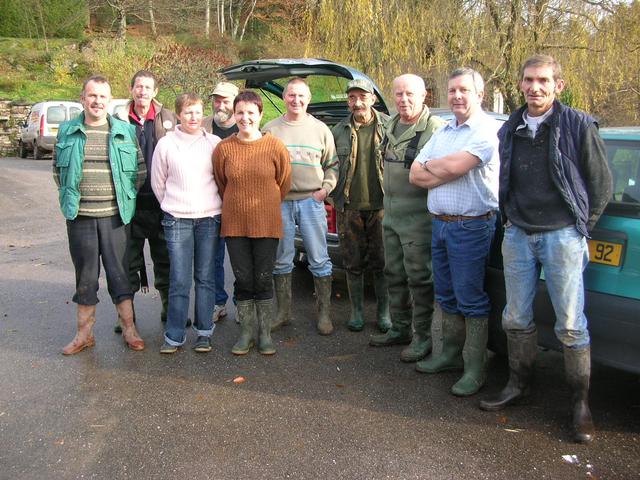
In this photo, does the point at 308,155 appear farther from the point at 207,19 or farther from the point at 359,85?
the point at 207,19

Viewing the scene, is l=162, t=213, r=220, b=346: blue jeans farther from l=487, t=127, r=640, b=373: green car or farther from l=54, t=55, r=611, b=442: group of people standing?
l=487, t=127, r=640, b=373: green car

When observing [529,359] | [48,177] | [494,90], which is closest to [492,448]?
[529,359]

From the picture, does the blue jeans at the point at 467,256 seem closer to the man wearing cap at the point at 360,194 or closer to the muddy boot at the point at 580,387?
the muddy boot at the point at 580,387

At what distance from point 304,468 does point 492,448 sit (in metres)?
1.01

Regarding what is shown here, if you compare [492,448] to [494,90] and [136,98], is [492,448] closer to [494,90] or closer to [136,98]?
[136,98]

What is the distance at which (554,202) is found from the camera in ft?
11.0

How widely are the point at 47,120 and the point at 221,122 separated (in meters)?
16.3

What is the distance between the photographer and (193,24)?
3750 cm

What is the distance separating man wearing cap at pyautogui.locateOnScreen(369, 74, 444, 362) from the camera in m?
4.45

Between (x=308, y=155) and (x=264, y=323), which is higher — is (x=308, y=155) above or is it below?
above

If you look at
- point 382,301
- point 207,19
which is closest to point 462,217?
point 382,301

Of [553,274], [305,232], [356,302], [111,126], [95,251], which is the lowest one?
[356,302]

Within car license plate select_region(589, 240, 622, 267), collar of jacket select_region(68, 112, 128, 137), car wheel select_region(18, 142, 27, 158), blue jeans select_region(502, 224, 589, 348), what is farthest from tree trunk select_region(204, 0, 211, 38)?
→ car license plate select_region(589, 240, 622, 267)

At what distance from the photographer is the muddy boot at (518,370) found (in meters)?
3.66
